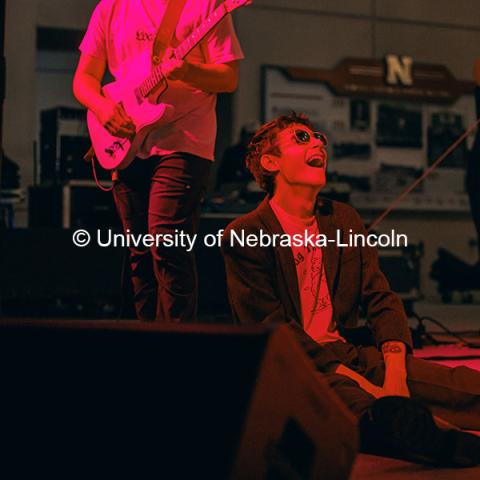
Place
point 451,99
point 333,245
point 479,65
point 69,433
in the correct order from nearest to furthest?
point 69,433 < point 333,245 < point 479,65 < point 451,99

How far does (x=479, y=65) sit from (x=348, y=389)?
213 cm

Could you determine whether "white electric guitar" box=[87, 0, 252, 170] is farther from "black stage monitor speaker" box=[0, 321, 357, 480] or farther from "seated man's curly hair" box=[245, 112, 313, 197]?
"black stage monitor speaker" box=[0, 321, 357, 480]

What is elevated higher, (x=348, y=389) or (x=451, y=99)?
(x=451, y=99)

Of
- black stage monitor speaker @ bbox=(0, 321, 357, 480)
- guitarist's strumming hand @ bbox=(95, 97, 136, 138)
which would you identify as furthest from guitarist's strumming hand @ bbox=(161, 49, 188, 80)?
black stage monitor speaker @ bbox=(0, 321, 357, 480)

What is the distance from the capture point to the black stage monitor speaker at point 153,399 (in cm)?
99

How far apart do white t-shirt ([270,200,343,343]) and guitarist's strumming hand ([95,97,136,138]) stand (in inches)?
24.3

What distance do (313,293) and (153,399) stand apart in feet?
3.73

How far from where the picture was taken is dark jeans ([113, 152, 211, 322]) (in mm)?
2436

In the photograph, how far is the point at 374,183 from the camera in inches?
315

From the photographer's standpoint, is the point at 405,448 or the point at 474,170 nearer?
the point at 405,448

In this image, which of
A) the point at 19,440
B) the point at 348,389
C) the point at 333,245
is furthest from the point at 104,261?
the point at 19,440

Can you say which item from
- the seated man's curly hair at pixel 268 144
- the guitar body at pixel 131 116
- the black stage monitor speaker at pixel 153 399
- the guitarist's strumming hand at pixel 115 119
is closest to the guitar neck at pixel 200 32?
the guitar body at pixel 131 116

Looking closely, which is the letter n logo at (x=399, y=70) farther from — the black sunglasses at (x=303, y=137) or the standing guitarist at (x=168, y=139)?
the black sunglasses at (x=303, y=137)

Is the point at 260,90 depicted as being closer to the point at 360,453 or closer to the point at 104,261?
the point at 104,261
